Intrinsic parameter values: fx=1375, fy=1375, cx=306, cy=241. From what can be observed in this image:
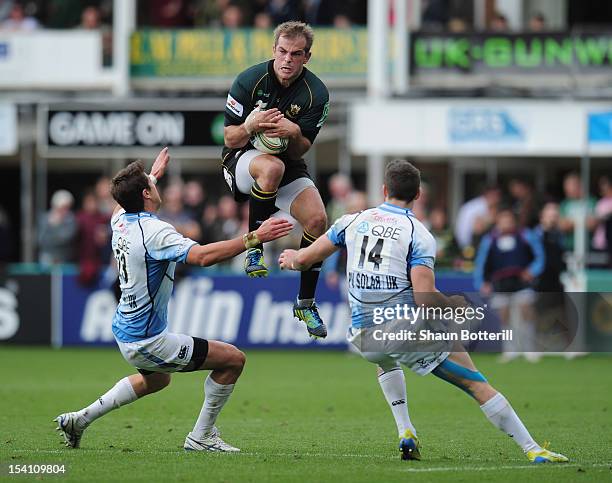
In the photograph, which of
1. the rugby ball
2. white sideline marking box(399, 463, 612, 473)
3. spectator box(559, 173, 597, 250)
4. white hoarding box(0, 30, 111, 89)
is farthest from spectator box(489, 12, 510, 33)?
white sideline marking box(399, 463, 612, 473)

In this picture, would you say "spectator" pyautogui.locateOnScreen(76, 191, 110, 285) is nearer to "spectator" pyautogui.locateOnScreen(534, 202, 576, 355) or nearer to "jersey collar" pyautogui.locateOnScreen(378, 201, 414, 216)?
"spectator" pyautogui.locateOnScreen(534, 202, 576, 355)

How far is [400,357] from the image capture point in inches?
395

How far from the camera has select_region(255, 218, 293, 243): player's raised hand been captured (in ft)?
32.2

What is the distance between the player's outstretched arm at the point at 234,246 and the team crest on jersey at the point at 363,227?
0.49 m

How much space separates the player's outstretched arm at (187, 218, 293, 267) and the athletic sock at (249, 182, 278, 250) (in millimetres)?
885

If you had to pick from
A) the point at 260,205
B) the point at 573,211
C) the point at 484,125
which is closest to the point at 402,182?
the point at 260,205

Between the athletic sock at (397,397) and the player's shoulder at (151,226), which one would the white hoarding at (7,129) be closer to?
the player's shoulder at (151,226)

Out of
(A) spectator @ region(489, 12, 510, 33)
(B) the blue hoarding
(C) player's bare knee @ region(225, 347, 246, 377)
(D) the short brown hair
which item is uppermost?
(A) spectator @ region(489, 12, 510, 33)

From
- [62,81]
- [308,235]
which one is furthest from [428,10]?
[308,235]

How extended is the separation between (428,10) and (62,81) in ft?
23.2

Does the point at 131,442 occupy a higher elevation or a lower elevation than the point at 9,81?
lower

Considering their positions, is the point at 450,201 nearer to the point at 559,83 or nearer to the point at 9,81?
the point at 559,83

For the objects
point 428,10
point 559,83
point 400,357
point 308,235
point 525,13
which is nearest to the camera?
point 400,357

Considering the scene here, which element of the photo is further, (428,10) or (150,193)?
(428,10)
